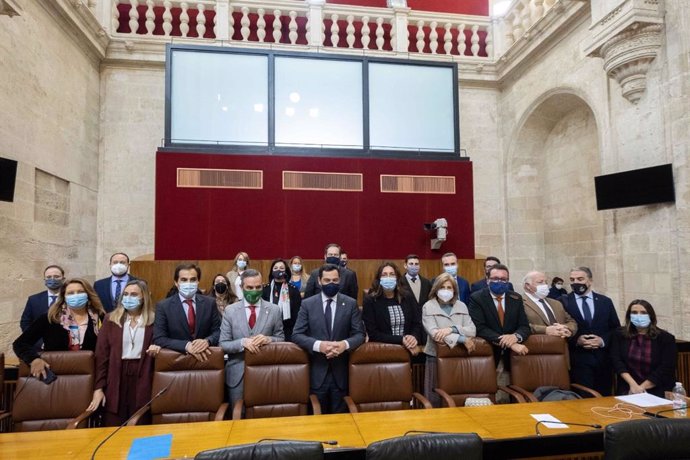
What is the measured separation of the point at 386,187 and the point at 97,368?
16.5 feet

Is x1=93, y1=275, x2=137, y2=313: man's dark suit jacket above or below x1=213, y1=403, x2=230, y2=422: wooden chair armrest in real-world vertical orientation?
above

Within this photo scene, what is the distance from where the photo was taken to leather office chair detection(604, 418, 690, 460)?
1.56 metres

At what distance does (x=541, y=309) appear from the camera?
338 cm

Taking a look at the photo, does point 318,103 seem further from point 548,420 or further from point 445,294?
point 548,420

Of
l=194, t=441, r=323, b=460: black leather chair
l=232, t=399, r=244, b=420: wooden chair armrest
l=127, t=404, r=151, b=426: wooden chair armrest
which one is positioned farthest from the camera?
l=232, t=399, r=244, b=420: wooden chair armrest

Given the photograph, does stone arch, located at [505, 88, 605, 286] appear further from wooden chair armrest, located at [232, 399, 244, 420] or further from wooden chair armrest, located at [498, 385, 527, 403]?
wooden chair armrest, located at [232, 399, 244, 420]

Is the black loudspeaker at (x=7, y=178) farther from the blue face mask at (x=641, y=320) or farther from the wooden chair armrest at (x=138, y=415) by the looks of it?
the blue face mask at (x=641, y=320)

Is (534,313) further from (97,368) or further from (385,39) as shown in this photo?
(385,39)

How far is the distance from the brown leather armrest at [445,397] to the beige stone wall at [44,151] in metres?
4.83

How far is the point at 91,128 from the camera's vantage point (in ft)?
22.8

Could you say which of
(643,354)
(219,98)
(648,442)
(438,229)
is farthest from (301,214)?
(648,442)

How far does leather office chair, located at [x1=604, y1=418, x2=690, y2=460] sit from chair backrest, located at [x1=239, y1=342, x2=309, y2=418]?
65.6 inches

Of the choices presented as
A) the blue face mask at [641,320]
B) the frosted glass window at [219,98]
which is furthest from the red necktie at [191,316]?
the frosted glass window at [219,98]

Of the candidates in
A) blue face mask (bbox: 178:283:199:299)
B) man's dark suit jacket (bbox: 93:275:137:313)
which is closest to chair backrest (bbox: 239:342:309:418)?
blue face mask (bbox: 178:283:199:299)
